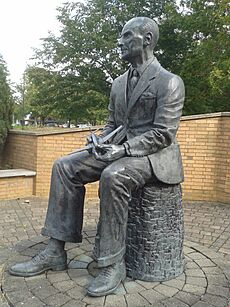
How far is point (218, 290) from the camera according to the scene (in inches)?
108

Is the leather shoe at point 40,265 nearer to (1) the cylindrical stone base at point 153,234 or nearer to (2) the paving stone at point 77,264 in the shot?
(2) the paving stone at point 77,264

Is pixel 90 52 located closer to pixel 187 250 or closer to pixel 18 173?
pixel 18 173

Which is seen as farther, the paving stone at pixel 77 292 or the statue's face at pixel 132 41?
the statue's face at pixel 132 41

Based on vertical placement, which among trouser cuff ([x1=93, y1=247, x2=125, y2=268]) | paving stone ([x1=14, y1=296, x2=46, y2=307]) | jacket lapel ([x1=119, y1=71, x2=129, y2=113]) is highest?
jacket lapel ([x1=119, y1=71, x2=129, y2=113])

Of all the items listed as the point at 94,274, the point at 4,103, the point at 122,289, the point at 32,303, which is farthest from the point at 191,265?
the point at 4,103

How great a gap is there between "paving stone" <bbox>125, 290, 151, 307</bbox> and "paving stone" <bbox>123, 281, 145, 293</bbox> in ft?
0.23

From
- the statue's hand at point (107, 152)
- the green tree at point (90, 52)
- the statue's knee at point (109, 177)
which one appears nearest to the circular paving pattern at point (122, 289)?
the statue's knee at point (109, 177)

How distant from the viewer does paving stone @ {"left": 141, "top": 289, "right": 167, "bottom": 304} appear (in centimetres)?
257

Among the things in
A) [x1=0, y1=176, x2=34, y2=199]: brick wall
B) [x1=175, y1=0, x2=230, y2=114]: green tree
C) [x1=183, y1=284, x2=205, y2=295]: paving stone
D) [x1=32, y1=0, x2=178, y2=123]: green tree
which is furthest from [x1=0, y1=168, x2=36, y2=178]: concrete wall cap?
[x1=32, y1=0, x2=178, y2=123]: green tree

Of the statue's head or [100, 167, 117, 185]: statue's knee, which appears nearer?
[100, 167, 117, 185]: statue's knee

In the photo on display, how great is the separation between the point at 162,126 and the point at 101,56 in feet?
45.3

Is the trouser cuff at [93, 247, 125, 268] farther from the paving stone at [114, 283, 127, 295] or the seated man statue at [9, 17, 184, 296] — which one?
the paving stone at [114, 283, 127, 295]

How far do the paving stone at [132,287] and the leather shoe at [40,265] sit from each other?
2.06ft

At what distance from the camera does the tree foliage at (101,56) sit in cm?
1275
